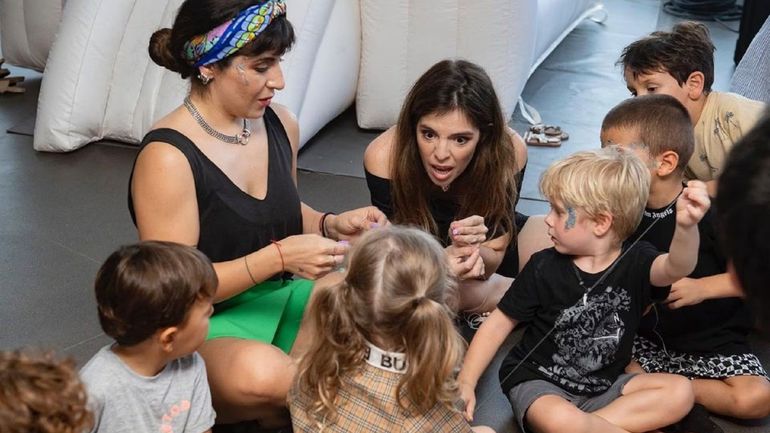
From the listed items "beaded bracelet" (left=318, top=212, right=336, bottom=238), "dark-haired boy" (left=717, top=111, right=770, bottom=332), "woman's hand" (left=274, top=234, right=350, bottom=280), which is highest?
"dark-haired boy" (left=717, top=111, right=770, bottom=332)

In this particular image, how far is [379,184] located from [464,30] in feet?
4.66

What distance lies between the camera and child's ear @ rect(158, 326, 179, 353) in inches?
70.9

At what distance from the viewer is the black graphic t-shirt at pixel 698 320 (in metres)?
2.35

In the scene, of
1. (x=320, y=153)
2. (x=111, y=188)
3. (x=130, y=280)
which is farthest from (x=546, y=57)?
(x=130, y=280)

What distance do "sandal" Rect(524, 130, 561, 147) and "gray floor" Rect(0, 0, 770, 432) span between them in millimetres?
33

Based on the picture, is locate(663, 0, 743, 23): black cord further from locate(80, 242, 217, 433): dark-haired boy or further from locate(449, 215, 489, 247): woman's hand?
locate(80, 242, 217, 433): dark-haired boy

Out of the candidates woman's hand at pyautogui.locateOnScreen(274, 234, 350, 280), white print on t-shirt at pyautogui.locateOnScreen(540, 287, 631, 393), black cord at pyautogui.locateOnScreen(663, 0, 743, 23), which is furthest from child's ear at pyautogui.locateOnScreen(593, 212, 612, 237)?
black cord at pyautogui.locateOnScreen(663, 0, 743, 23)

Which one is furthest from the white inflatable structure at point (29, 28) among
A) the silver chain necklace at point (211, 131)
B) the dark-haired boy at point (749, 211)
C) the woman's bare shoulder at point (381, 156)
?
the dark-haired boy at point (749, 211)

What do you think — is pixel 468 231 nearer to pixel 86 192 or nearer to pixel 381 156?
pixel 381 156

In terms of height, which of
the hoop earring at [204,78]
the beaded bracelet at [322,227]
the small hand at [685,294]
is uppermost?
the hoop earring at [204,78]

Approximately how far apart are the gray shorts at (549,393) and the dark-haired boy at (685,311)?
8.3 inches

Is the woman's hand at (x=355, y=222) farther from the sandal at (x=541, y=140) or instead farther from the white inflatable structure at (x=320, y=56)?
the sandal at (x=541, y=140)

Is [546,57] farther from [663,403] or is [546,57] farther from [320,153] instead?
[663,403]

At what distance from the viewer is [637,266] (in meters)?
2.14
